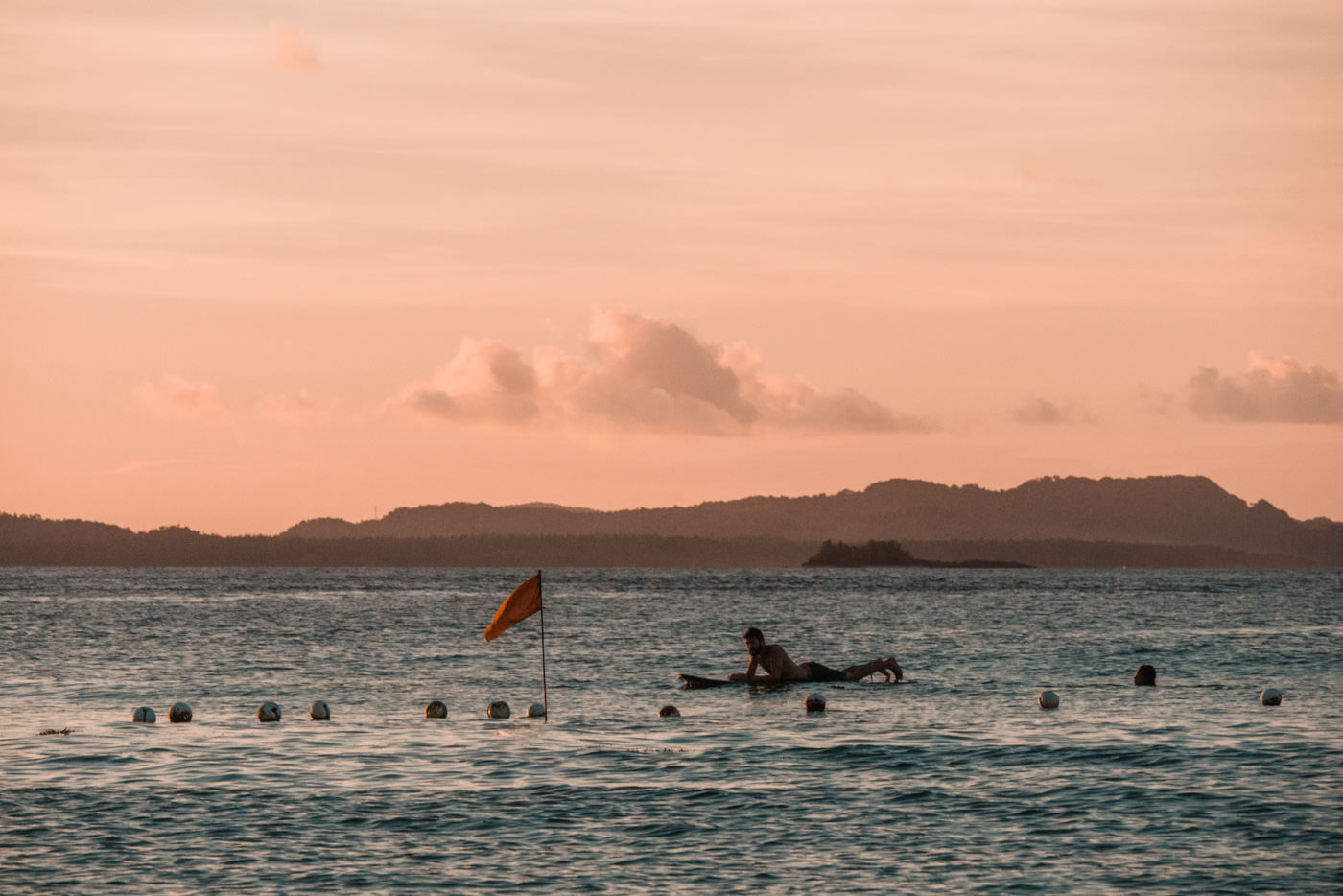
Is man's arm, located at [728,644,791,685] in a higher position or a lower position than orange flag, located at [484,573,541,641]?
lower

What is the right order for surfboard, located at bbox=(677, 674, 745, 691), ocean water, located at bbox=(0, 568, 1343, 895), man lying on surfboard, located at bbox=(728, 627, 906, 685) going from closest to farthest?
ocean water, located at bbox=(0, 568, 1343, 895), man lying on surfboard, located at bbox=(728, 627, 906, 685), surfboard, located at bbox=(677, 674, 745, 691)

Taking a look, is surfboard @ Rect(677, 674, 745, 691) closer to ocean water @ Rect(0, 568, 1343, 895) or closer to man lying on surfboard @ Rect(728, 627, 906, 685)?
Answer: man lying on surfboard @ Rect(728, 627, 906, 685)

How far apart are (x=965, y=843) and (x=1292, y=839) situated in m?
4.71

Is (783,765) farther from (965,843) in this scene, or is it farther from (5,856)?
(5,856)

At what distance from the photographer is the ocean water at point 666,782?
63.0ft

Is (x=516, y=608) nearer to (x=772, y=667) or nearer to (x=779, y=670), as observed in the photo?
(x=772, y=667)

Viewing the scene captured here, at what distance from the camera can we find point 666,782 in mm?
25656

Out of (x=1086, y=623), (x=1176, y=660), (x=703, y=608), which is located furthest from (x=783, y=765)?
(x=703, y=608)

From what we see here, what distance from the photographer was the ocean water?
19.2 metres

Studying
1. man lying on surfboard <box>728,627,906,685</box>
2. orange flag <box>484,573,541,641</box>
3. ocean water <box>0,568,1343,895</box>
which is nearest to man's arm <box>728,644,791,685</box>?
man lying on surfboard <box>728,627,906,685</box>

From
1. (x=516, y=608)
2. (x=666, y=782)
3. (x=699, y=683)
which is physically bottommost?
(x=666, y=782)

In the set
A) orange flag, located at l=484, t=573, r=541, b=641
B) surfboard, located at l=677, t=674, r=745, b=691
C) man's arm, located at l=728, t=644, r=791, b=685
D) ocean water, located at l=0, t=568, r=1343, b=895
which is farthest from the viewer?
surfboard, located at l=677, t=674, r=745, b=691

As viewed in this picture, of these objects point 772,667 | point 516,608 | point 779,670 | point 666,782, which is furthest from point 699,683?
point 666,782

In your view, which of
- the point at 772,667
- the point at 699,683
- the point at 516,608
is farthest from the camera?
the point at 699,683
